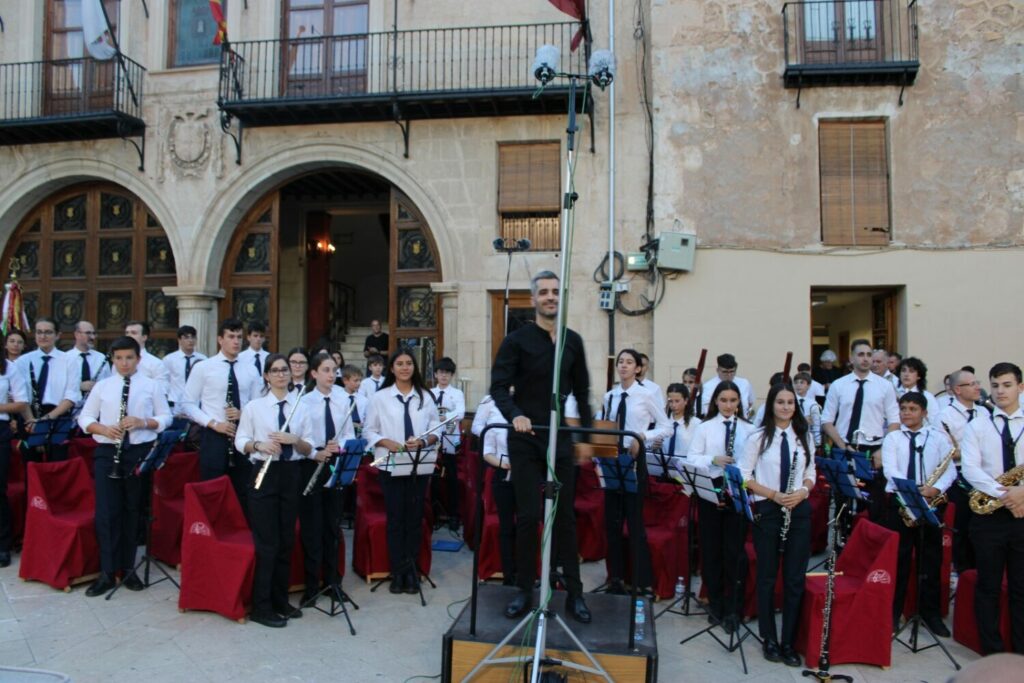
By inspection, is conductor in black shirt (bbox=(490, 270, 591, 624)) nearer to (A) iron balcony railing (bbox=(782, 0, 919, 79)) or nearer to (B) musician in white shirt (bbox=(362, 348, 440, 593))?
(B) musician in white shirt (bbox=(362, 348, 440, 593))

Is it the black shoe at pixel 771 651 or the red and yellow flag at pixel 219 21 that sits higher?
the red and yellow flag at pixel 219 21

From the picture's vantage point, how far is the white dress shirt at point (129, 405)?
6.59 meters

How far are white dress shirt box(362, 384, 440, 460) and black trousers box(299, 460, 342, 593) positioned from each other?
0.63 meters

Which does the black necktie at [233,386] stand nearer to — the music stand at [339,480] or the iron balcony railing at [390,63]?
the music stand at [339,480]

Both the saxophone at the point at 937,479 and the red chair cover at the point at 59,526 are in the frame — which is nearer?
the saxophone at the point at 937,479

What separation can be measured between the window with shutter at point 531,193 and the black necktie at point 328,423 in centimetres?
729

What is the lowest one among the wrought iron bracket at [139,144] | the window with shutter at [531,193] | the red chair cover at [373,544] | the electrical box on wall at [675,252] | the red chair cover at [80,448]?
the red chair cover at [373,544]

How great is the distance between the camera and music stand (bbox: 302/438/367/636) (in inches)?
244

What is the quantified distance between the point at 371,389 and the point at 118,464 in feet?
13.0

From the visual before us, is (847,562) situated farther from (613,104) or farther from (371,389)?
(613,104)

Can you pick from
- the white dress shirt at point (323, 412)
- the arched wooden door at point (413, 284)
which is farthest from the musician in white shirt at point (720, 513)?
the arched wooden door at point (413, 284)

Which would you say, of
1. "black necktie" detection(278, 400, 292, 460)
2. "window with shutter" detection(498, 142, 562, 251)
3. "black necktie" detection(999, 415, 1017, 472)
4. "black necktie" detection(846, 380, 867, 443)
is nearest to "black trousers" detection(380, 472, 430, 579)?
"black necktie" detection(278, 400, 292, 460)

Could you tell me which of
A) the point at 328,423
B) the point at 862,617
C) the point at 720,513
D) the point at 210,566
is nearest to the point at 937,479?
the point at 862,617

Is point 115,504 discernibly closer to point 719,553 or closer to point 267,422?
point 267,422
